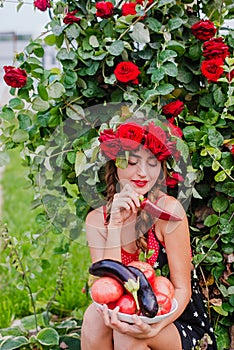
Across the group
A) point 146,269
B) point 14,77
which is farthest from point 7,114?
point 146,269

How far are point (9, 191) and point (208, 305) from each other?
11.3 ft

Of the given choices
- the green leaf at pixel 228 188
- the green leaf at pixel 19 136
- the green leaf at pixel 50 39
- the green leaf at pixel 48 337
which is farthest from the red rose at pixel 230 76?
the green leaf at pixel 48 337

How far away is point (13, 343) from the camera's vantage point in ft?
8.89

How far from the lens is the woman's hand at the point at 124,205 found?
208 cm

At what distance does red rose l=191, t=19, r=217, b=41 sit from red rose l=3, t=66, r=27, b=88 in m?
0.63

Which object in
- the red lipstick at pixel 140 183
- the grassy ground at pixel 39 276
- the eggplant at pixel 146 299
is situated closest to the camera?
the eggplant at pixel 146 299

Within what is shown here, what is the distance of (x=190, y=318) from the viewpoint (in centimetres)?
234

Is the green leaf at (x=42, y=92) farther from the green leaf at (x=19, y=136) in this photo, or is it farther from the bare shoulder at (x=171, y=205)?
the bare shoulder at (x=171, y=205)

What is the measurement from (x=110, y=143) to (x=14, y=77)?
19.1 inches

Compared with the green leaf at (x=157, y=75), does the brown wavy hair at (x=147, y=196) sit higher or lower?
lower

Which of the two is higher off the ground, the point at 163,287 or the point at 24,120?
the point at 24,120

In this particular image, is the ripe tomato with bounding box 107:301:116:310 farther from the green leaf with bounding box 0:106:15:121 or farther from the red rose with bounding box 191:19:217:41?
the red rose with bounding box 191:19:217:41

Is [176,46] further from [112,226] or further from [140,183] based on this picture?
[112,226]

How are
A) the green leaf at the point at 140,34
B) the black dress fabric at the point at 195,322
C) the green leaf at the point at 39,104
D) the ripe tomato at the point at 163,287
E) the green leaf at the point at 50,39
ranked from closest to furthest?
the ripe tomato at the point at 163,287 < the black dress fabric at the point at 195,322 < the green leaf at the point at 140,34 < the green leaf at the point at 39,104 < the green leaf at the point at 50,39
